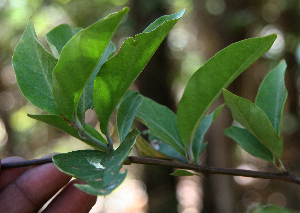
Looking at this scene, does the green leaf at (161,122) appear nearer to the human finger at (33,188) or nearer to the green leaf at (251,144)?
the green leaf at (251,144)

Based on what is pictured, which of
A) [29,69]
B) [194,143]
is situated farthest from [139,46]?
[194,143]

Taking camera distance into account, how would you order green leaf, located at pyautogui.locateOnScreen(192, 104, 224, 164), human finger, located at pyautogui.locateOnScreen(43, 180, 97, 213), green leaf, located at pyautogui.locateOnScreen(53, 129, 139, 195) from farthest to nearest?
1. human finger, located at pyautogui.locateOnScreen(43, 180, 97, 213)
2. green leaf, located at pyautogui.locateOnScreen(192, 104, 224, 164)
3. green leaf, located at pyautogui.locateOnScreen(53, 129, 139, 195)

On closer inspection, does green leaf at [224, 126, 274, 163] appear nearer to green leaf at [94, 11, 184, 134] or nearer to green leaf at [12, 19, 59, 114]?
green leaf at [94, 11, 184, 134]

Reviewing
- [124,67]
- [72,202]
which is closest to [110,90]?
[124,67]

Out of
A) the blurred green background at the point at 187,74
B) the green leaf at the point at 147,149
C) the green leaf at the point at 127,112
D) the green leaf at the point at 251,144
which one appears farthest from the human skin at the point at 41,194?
the blurred green background at the point at 187,74

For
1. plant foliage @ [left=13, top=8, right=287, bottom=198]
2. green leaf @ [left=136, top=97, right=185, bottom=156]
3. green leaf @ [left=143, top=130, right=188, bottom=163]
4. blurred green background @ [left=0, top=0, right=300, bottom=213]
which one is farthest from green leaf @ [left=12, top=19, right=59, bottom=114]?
blurred green background @ [left=0, top=0, right=300, bottom=213]

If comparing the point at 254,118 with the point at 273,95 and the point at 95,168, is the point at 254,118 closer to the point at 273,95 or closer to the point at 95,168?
the point at 273,95
